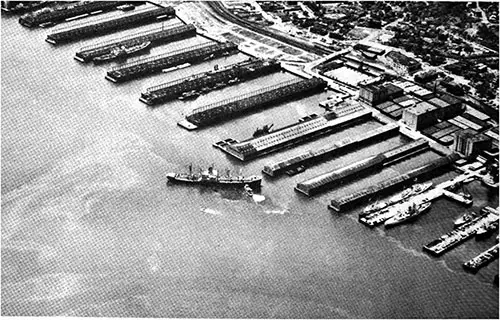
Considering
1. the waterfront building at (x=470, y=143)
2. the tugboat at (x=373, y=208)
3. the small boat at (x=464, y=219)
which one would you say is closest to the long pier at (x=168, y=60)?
the waterfront building at (x=470, y=143)

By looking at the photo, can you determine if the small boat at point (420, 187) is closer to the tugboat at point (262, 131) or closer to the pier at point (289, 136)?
the pier at point (289, 136)

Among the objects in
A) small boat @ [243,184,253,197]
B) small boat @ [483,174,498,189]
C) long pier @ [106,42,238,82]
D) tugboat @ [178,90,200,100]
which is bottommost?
small boat @ [483,174,498,189]

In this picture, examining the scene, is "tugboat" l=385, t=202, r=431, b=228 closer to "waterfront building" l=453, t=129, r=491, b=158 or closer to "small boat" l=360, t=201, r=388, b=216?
"small boat" l=360, t=201, r=388, b=216

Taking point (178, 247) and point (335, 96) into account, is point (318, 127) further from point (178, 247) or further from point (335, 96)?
point (178, 247)

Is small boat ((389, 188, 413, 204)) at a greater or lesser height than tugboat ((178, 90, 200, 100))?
lesser

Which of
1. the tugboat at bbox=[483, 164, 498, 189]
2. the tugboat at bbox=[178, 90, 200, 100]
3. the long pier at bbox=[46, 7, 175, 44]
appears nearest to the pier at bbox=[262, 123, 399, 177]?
the tugboat at bbox=[483, 164, 498, 189]

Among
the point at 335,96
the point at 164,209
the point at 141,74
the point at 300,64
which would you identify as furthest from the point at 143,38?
the point at 164,209
